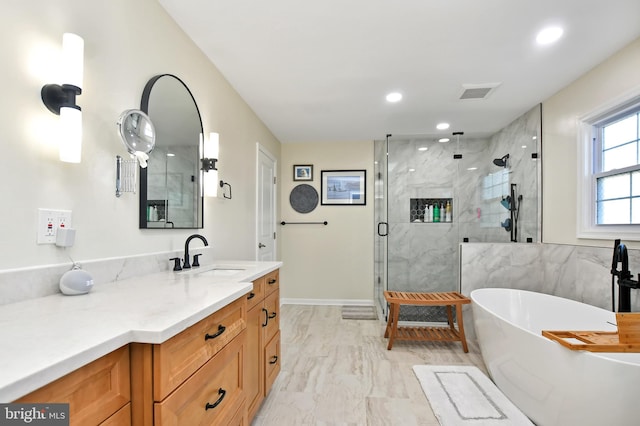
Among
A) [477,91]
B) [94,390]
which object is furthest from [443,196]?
[94,390]

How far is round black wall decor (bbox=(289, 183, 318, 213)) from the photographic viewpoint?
4574mm

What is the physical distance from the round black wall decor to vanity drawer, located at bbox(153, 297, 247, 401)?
3.31m

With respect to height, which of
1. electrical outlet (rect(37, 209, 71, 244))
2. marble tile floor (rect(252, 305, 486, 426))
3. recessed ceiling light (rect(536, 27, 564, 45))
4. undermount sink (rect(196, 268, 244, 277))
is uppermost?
recessed ceiling light (rect(536, 27, 564, 45))

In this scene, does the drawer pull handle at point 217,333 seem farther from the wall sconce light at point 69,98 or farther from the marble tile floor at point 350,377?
the marble tile floor at point 350,377

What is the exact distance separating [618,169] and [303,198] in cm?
339

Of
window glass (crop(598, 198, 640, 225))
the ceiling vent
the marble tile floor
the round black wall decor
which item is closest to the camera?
the marble tile floor

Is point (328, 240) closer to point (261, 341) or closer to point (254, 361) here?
point (261, 341)

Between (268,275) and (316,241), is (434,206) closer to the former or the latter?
(316,241)

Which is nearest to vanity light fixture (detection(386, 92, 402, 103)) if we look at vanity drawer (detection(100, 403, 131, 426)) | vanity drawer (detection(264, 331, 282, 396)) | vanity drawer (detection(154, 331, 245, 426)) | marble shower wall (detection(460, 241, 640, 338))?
marble shower wall (detection(460, 241, 640, 338))

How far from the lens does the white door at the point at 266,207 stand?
3492 mm

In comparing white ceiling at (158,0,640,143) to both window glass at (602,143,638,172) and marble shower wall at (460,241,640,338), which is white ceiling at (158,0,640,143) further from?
marble shower wall at (460,241,640,338)

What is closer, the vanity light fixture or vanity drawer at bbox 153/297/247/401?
vanity drawer at bbox 153/297/247/401

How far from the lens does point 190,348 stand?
94 cm

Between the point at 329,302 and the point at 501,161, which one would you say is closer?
Answer: the point at 501,161
